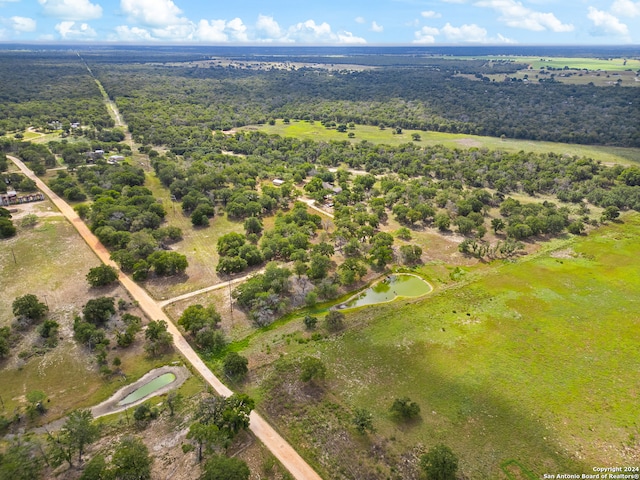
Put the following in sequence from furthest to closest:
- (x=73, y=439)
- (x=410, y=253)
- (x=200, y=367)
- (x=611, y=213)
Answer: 1. (x=611, y=213)
2. (x=410, y=253)
3. (x=200, y=367)
4. (x=73, y=439)

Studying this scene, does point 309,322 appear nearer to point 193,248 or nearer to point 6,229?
point 193,248

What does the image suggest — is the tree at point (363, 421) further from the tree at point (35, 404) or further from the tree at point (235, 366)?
the tree at point (35, 404)

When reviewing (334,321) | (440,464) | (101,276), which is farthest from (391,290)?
(101,276)

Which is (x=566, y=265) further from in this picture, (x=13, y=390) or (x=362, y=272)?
(x=13, y=390)

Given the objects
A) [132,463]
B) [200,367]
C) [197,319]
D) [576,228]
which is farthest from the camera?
[576,228]

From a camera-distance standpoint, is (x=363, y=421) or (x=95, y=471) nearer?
(x=95, y=471)

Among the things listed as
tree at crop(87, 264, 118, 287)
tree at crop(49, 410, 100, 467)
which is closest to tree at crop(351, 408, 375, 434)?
tree at crop(49, 410, 100, 467)

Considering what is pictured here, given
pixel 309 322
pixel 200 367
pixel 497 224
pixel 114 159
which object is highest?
pixel 114 159

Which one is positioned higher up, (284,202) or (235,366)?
(284,202)
